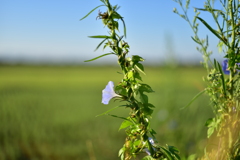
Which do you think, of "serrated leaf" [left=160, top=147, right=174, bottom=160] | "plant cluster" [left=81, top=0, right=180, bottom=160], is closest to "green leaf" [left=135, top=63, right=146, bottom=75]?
"plant cluster" [left=81, top=0, right=180, bottom=160]

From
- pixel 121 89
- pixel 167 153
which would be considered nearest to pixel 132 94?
pixel 121 89

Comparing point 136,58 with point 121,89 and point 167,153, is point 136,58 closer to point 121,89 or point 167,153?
point 121,89

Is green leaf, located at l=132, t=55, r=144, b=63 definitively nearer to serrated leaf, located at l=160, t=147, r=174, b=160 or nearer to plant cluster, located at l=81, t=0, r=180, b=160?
plant cluster, located at l=81, t=0, r=180, b=160

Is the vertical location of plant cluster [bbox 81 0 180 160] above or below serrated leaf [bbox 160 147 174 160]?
above

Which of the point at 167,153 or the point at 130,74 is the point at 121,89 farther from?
the point at 167,153

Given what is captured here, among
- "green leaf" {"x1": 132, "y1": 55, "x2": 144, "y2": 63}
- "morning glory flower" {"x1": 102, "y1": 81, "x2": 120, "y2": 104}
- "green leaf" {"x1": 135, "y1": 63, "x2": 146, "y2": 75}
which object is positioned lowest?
"morning glory flower" {"x1": 102, "y1": 81, "x2": 120, "y2": 104}

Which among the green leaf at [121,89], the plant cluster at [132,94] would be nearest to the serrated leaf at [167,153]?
the plant cluster at [132,94]

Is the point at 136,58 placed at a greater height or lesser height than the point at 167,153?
greater

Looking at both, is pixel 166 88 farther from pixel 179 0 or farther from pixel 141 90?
pixel 141 90

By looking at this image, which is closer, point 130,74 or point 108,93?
point 130,74

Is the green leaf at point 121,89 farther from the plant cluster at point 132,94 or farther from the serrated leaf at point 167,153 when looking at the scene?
the serrated leaf at point 167,153

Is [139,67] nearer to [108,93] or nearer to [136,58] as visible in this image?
[136,58]

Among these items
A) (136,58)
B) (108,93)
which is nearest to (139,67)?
(136,58)
